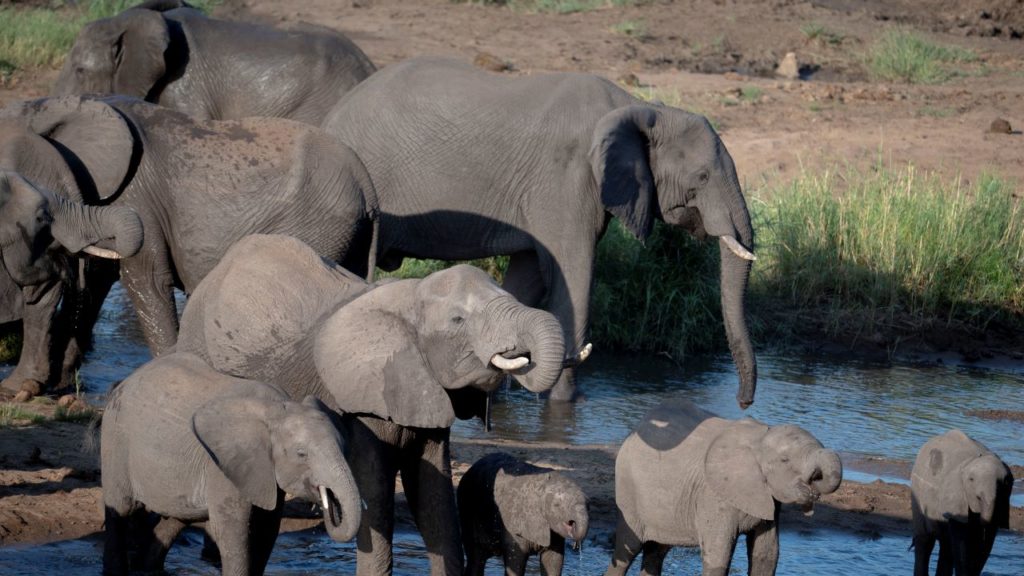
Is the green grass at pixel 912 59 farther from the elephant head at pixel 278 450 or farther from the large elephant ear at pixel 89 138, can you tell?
the elephant head at pixel 278 450

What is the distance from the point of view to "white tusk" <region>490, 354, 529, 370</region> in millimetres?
4914

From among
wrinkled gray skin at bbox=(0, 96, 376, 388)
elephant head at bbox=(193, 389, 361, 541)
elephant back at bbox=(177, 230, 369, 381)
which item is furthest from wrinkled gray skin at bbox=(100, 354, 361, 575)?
wrinkled gray skin at bbox=(0, 96, 376, 388)

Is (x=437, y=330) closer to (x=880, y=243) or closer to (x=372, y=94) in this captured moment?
(x=372, y=94)

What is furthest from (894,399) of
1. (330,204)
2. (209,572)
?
(209,572)

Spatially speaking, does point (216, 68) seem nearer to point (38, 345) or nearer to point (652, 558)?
point (38, 345)

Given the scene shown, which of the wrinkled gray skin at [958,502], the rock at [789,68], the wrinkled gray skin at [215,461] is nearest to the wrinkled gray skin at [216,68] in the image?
the wrinkled gray skin at [215,461]

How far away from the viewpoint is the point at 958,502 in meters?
6.37

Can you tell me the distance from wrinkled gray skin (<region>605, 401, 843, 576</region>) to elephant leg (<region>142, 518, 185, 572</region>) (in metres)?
1.57

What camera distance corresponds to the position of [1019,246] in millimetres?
11914

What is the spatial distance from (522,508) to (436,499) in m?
0.36

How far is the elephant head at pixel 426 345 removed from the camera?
4.98m

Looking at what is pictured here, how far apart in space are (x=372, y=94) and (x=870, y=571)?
4172 mm

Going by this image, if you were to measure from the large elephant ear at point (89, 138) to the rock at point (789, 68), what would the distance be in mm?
11733

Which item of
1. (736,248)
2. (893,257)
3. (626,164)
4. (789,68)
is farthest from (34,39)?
(736,248)
